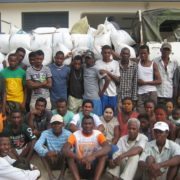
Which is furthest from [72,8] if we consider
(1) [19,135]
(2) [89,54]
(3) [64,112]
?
(1) [19,135]

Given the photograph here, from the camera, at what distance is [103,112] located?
9.23 meters

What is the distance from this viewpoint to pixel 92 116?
28.1 ft

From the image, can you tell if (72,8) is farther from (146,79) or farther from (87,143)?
(87,143)

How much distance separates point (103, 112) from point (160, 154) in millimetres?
1898

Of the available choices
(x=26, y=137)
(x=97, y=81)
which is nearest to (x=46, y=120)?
(x=26, y=137)

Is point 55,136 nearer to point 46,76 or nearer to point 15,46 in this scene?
point 46,76

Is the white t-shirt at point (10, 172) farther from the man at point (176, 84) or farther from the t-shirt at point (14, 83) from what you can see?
the man at point (176, 84)

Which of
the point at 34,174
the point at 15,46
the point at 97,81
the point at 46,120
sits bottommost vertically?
the point at 34,174

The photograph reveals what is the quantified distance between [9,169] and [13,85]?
7.46 feet

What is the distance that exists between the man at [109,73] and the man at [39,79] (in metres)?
0.97

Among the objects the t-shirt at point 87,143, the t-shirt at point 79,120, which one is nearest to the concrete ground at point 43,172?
the t-shirt at point 87,143

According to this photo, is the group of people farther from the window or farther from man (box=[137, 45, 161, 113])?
the window

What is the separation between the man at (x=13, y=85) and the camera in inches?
359

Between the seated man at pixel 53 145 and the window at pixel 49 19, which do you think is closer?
the seated man at pixel 53 145
